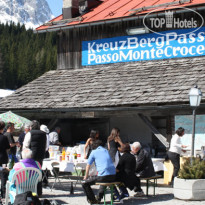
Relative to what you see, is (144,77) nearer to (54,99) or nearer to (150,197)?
(54,99)

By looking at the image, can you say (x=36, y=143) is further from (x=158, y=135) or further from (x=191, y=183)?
(x=158, y=135)

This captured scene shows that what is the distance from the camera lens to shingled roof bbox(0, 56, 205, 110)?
13.8m

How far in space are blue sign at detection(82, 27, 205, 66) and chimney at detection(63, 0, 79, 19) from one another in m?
1.66

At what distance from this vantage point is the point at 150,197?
1018cm

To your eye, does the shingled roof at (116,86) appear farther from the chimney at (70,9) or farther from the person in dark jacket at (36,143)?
the person in dark jacket at (36,143)

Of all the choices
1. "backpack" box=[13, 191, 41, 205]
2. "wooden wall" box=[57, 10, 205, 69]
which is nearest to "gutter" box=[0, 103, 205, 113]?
"wooden wall" box=[57, 10, 205, 69]

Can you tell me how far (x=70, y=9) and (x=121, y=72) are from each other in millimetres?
4284

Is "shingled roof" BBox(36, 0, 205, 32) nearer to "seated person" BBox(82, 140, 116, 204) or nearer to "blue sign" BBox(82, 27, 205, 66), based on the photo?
"blue sign" BBox(82, 27, 205, 66)

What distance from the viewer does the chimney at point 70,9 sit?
19.2m

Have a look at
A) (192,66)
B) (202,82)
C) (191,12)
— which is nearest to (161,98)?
(202,82)

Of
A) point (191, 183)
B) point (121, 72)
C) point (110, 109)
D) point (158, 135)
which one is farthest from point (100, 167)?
point (121, 72)

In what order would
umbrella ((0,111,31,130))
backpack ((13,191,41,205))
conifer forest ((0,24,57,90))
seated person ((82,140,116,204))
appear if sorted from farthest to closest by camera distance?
conifer forest ((0,24,57,90))
umbrella ((0,111,31,130))
seated person ((82,140,116,204))
backpack ((13,191,41,205))

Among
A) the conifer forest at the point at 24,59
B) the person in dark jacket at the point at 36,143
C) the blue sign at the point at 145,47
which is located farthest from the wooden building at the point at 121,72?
the conifer forest at the point at 24,59

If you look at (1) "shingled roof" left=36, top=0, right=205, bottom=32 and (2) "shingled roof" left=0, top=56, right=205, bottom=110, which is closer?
(2) "shingled roof" left=0, top=56, right=205, bottom=110
